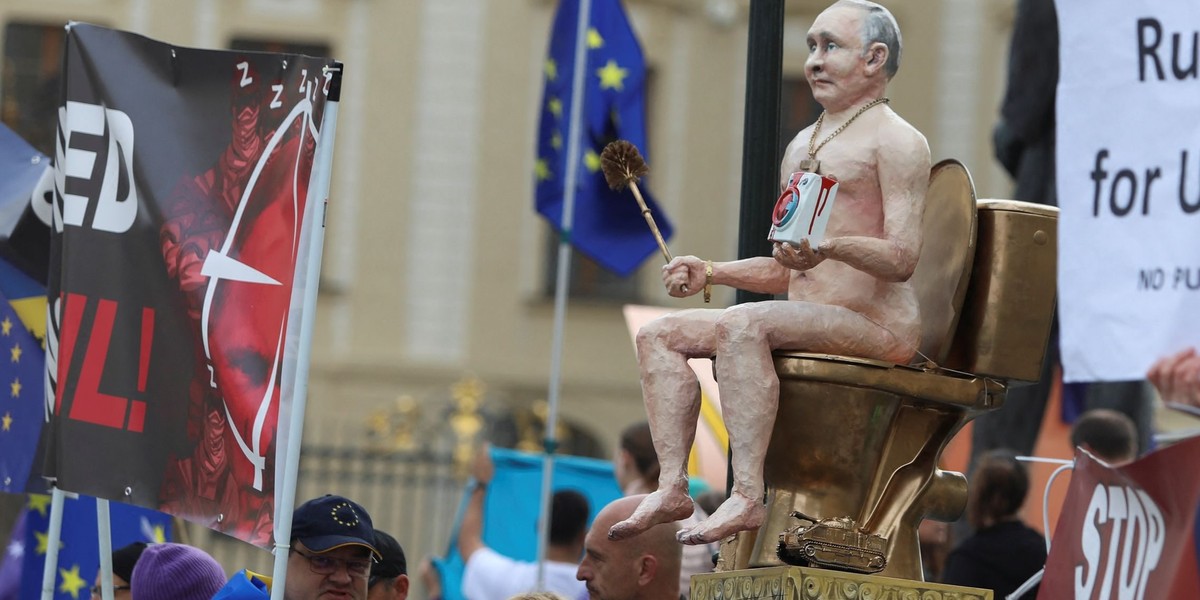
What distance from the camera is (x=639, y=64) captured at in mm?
9680

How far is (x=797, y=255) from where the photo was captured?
14.1 ft

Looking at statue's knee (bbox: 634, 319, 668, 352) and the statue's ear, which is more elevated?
the statue's ear

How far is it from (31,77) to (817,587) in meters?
20.1

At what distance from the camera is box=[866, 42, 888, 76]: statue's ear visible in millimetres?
4605

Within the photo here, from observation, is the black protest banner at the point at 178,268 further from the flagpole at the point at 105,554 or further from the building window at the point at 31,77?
the building window at the point at 31,77

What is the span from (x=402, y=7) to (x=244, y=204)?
1920cm

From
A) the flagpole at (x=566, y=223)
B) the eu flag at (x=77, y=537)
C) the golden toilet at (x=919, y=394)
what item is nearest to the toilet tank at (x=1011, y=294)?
the golden toilet at (x=919, y=394)

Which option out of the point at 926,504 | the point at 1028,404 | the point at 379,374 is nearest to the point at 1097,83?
the point at 926,504

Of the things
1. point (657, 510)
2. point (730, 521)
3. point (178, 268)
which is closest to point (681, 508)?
point (657, 510)

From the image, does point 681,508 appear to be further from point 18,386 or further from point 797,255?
point 18,386

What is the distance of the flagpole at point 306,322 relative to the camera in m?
4.56

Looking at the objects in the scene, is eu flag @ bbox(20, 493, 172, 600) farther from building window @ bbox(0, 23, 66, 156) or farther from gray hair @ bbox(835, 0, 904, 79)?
building window @ bbox(0, 23, 66, 156)

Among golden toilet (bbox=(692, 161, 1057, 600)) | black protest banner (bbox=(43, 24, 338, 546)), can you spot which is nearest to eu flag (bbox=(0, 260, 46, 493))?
black protest banner (bbox=(43, 24, 338, 546))

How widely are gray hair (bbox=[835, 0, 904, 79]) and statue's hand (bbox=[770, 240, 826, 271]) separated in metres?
0.51
